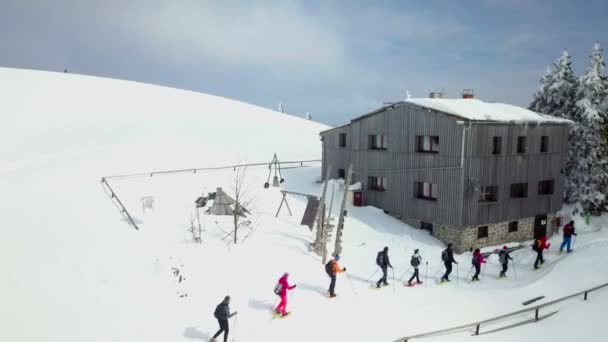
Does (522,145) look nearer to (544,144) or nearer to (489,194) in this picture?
(544,144)

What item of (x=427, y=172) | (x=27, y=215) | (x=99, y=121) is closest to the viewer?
(x=27, y=215)

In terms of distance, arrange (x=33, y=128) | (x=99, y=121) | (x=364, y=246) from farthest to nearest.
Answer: (x=99, y=121), (x=33, y=128), (x=364, y=246)

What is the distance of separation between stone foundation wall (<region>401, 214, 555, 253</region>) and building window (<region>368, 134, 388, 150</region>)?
5571 millimetres

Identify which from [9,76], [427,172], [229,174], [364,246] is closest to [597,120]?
[427,172]

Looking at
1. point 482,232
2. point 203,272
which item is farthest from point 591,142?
point 203,272

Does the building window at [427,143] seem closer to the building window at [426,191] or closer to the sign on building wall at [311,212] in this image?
the building window at [426,191]

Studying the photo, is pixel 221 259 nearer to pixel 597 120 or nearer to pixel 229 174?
pixel 229 174

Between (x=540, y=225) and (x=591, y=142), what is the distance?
8.97m

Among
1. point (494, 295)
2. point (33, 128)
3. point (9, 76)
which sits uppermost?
point (9, 76)

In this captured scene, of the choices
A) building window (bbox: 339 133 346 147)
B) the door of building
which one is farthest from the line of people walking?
building window (bbox: 339 133 346 147)

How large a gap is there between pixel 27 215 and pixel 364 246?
17832mm

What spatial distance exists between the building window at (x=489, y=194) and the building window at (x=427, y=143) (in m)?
4.06

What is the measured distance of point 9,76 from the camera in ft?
222

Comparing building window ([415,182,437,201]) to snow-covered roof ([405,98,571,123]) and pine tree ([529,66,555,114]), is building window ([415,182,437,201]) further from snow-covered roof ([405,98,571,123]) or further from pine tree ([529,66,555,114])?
pine tree ([529,66,555,114])
